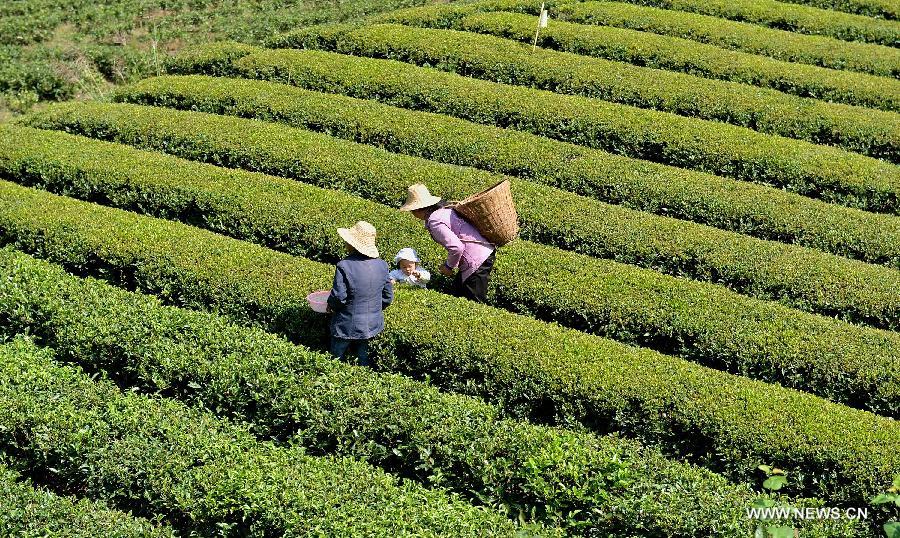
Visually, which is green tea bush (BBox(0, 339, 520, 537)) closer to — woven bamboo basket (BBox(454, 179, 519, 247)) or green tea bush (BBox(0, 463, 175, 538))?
green tea bush (BBox(0, 463, 175, 538))

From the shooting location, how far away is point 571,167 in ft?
46.1

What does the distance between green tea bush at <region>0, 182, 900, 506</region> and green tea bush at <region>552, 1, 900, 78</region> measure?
35.1 feet

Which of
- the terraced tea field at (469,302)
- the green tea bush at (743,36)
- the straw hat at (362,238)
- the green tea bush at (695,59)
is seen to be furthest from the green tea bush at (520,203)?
the green tea bush at (743,36)

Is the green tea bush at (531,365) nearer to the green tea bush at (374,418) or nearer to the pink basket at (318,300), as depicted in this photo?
the pink basket at (318,300)

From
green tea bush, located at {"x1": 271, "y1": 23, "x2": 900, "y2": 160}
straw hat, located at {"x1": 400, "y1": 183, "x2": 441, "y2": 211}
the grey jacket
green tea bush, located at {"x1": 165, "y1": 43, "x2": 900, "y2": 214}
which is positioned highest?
green tea bush, located at {"x1": 271, "y1": 23, "x2": 900, "y2": 160}

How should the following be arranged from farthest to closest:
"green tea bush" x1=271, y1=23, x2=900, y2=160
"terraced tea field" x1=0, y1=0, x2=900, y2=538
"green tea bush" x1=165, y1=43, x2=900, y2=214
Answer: "green tea bush" x1=271, y1=23, x2=900, y2=160 < "green tea bush" x1=165, y1=43, x2=900, y2=214 < "terraced tea field" x1=0, y1=0, x2=900, y2=538

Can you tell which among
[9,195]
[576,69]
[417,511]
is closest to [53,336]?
[9,195]

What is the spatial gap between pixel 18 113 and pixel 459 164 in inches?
324

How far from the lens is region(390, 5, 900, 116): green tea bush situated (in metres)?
16.5

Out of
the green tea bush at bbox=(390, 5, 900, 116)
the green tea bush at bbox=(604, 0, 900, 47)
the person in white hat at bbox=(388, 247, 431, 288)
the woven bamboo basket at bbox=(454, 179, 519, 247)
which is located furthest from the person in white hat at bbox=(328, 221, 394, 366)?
the green tea bush at bbox=(604, 0, 900, 47)

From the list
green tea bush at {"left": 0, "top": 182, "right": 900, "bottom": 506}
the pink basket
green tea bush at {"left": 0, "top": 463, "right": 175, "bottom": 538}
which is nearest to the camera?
green tea bush at {"left": 0, "top": 463, "right": 175, "bottom": 538}

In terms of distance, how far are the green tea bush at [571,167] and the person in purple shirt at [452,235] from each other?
264cm

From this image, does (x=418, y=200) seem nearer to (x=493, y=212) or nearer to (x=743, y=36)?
(x=493, y=212)

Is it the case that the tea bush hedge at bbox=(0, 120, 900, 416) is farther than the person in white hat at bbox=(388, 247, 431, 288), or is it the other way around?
the tea bush hedge at bbox=(0, 120, 900, 416)
